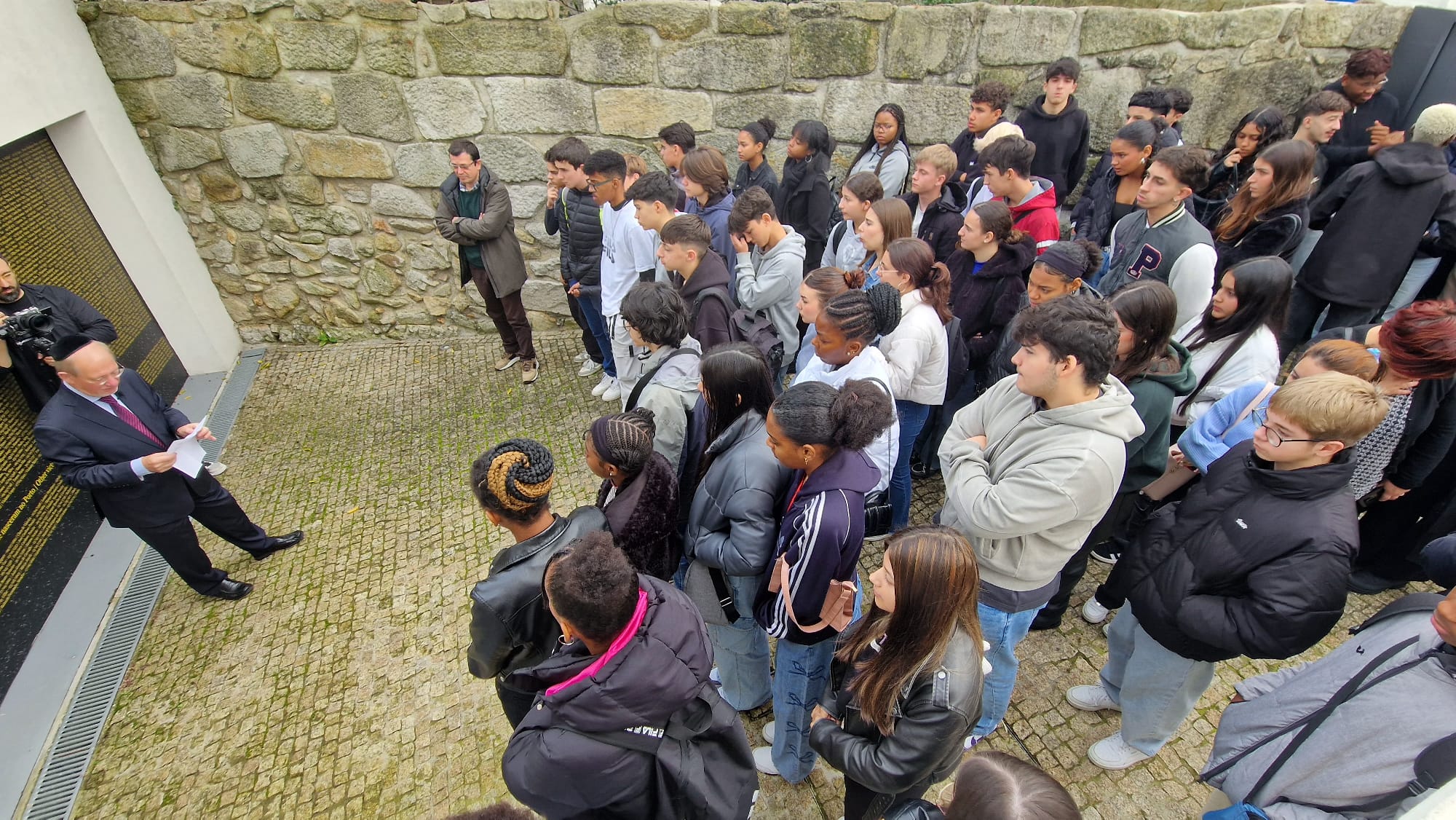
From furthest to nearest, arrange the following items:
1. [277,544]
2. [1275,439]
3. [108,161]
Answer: [108,161]
[277,544]
[1275,439]

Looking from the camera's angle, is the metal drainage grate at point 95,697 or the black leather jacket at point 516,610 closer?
the black leather jacket at point 516,610

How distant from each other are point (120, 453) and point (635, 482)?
2629 millimetres

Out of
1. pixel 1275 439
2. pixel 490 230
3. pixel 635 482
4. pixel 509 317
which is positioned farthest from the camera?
pixel 509 317

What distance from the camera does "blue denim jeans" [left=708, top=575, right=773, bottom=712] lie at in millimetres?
2576

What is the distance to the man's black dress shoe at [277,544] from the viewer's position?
12.6 ft

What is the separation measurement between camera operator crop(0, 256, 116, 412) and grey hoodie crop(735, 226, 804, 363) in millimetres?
3351

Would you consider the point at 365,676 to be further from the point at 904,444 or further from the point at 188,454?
the point at 904,444

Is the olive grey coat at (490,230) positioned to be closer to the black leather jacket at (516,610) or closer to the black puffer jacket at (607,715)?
the black leather jacket at (516,610)

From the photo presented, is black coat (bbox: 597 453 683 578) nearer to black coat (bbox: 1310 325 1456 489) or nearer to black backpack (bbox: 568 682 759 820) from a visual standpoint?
black backpack (bbox: 568 682 759 820)

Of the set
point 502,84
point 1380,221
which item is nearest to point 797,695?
point 1380,221

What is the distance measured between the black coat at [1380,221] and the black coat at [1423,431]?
1795 millimetres

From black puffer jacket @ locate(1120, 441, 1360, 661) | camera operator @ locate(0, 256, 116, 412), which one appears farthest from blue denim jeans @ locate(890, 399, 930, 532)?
camera operator @ locate(0, 256, 116, 412)

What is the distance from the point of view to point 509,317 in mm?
5531

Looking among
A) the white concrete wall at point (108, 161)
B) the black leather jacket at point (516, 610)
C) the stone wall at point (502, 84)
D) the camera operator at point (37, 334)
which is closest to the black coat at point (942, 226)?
the stone wall at point (502, 84)
